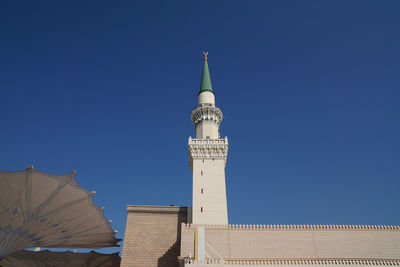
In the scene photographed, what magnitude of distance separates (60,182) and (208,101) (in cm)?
1791

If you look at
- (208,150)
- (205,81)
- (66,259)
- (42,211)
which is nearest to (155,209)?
(208,150)

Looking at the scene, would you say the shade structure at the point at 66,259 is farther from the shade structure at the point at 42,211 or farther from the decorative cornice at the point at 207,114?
the decorative cornice at the point at 207,114

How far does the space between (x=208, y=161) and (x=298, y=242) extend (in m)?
10.8

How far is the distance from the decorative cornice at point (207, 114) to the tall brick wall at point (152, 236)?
1019cm

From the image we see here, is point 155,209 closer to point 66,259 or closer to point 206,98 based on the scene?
point 66,259

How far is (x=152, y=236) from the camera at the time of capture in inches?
958

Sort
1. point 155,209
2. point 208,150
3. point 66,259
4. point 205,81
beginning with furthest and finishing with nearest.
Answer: point 205,81, point 66,259, point 208,150, point 155,209

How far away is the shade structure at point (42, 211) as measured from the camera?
61.6 ft

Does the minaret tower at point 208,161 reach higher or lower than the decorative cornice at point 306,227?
higher

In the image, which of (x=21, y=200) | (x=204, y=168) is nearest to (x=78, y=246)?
(x=21, y=200)

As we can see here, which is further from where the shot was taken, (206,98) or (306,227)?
(206,98)

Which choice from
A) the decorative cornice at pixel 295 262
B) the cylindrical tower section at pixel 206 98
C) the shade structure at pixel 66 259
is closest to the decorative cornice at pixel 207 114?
the cylindrical tower section at pixel 206 98

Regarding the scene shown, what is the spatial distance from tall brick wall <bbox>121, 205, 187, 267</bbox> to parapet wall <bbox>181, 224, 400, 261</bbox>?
327 centimetres

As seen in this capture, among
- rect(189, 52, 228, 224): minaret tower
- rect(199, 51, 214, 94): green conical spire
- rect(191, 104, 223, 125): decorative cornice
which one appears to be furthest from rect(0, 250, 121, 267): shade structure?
rect(199, 51, 214, 94): green conical spire
